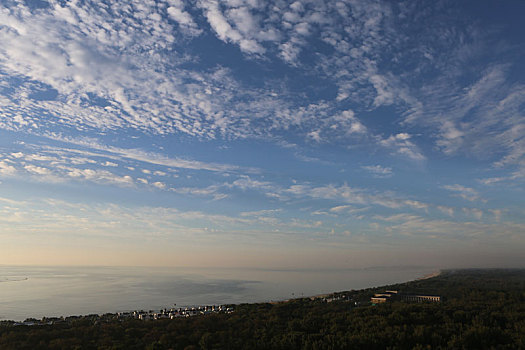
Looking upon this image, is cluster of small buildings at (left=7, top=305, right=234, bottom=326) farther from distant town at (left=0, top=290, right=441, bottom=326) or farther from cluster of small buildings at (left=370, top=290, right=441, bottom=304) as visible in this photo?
cluster of small buildings at (left=370, top=290, right=441, bottom=304)

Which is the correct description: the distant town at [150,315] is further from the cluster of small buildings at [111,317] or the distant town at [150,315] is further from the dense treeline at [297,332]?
the dense treeline at [297,332]

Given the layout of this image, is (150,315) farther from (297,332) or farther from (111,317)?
(297,332)

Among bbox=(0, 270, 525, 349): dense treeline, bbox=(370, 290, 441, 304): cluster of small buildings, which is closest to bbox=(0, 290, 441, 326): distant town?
bbox=(370, 290, 441, 304): cluster of small buildings

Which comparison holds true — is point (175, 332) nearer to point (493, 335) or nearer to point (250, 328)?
point (250, 328)

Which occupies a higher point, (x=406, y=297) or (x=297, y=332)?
(x=297, y=332)

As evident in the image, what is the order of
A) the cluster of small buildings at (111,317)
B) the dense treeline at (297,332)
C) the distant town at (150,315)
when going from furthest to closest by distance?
the distant town at (150,315) < the cluster of small buildings at (111,317) < the dense treeline at (297,332)

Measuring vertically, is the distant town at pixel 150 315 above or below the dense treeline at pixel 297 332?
below

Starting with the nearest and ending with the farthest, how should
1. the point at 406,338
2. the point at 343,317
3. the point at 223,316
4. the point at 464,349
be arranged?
the point at 464,349 → the point at 406,338 → the point at 343,317 → the point at 223,316

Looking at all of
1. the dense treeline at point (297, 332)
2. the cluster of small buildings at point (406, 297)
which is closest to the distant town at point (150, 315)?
the cluster of small buildings at point (406, 297)

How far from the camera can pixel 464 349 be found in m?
25.4

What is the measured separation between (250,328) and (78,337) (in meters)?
17.3

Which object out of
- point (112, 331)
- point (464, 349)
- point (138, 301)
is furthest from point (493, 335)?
point (138, 301)

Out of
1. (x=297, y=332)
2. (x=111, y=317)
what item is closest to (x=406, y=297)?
(x=297, y=332)

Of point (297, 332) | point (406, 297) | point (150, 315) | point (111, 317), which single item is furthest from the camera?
point (406, 297)
